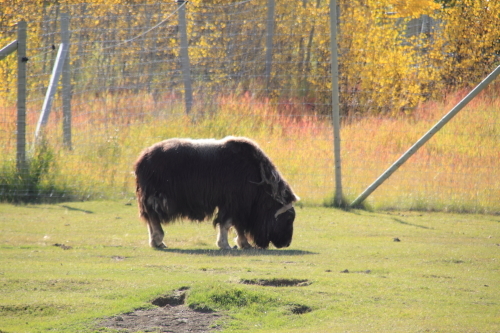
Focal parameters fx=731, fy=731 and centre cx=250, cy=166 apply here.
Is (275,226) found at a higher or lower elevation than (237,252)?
higher

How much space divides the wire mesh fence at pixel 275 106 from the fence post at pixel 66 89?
122 mm

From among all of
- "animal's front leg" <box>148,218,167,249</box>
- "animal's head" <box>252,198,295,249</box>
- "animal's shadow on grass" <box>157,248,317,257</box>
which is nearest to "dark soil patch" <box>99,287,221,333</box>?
"animal's shadow on grass" <box>157,248,317,257</box>

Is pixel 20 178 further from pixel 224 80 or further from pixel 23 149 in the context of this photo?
pixel 224 80

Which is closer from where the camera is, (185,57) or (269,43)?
(269,43)

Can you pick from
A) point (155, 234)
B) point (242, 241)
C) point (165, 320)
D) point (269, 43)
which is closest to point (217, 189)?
point (242, 241)

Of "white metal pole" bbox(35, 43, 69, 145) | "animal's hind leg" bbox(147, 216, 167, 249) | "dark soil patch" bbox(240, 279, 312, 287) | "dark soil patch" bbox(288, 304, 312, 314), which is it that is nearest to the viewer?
A: "dark soil patch" bbox(288, 304, 312, 314)

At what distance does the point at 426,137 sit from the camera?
40.1 ft

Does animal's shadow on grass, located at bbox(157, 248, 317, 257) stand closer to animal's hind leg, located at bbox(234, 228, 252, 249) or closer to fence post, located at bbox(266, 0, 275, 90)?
animal's hind leg, located at bbox(234, 228, 252, 249)

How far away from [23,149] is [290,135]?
507 centimetres

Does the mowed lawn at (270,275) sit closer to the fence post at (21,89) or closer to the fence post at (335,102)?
the fence post at (335,102)

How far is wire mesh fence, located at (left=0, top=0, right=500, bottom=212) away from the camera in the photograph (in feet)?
44.0

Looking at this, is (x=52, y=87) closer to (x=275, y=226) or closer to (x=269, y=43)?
(x=269, y=43)

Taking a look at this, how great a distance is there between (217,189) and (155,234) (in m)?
0.98

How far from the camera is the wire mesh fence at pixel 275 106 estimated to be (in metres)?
13.4
